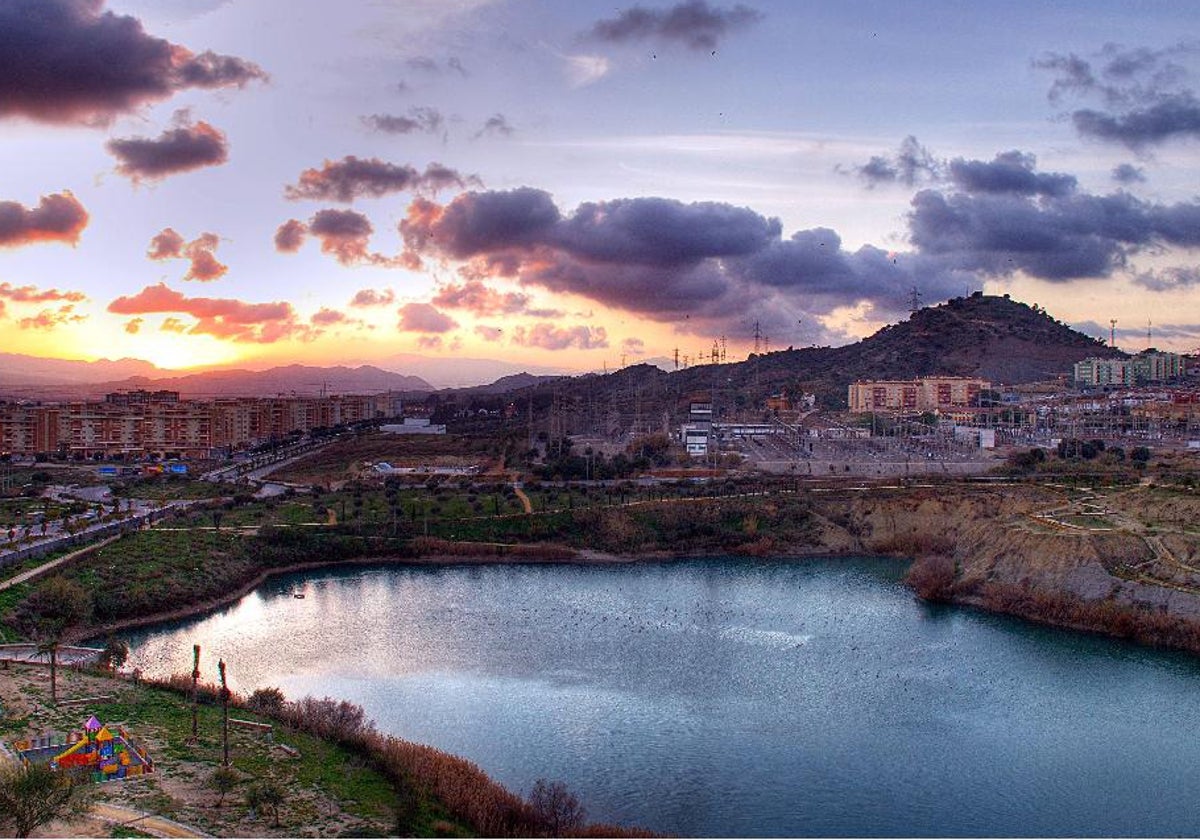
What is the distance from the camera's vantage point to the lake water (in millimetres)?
16953

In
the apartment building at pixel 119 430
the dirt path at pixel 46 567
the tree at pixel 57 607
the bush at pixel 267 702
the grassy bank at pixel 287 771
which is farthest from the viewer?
the apartment building at pixel 119 430

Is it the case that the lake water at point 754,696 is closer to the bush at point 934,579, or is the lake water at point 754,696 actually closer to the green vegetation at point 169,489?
the bush at point 934,579

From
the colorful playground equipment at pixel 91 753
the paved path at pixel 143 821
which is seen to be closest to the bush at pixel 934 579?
the colorful playground equipment at pixel 91 753

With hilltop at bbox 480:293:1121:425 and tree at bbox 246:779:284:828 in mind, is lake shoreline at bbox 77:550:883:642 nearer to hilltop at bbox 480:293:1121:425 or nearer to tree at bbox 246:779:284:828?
tree at bbox 246:779:284:828

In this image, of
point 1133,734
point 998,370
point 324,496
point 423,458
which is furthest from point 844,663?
point 998,370

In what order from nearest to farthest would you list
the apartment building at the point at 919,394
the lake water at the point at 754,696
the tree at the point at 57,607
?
1. the lake water at the point at 754,696
2. the tree at the point at 57,607
3. the apartment building at the point at 919,394

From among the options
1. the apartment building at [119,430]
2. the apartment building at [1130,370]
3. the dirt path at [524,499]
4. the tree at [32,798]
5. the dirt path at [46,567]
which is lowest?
the tree at [32,798]

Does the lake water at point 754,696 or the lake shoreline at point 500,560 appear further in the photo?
the lake shoreline at point 500,560

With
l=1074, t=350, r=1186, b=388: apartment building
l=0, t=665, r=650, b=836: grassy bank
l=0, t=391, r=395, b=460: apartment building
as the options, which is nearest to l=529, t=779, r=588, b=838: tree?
l=0, t=665, r=650, b=836: grassy bank

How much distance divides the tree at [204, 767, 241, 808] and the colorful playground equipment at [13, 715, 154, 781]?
1267 mm

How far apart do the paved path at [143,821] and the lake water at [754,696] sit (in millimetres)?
5469

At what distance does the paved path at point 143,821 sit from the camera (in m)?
13.5

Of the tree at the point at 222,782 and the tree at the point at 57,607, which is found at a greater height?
the tree at the point at 57,607

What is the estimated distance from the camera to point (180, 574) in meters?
31.3
